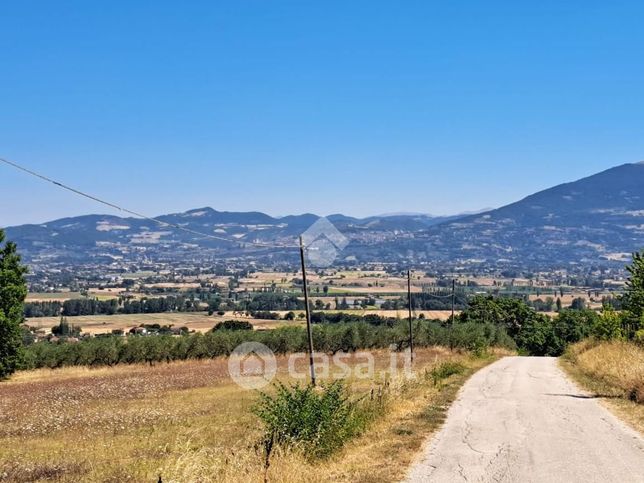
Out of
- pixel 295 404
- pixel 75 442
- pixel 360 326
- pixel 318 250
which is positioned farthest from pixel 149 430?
pixel 360 326

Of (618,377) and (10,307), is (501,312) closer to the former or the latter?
(10,307)

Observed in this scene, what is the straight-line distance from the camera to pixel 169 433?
2062 cm

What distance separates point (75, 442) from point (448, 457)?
37.4 feet

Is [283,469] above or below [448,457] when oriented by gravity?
above

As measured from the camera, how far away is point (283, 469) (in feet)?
35.1

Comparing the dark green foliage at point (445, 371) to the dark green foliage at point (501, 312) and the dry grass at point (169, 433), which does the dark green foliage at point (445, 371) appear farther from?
the dark green foliage at point (501, 312)

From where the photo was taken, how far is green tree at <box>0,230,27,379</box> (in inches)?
1821

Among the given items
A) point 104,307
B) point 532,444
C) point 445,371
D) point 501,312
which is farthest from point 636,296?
point 104,307

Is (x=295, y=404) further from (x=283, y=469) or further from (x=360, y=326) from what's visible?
(x=360, y=326)

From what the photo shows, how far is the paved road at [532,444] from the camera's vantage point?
462 inches

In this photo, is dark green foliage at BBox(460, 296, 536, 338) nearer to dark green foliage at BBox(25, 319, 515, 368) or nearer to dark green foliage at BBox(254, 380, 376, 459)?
dark green foliage at BBox(25, 319, 515, 368)

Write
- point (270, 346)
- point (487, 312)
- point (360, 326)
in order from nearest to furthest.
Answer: point (270, 346), point (360, 326), point (487, 312)

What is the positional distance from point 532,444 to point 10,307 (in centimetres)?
4140

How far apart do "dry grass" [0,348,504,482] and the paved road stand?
681mm
